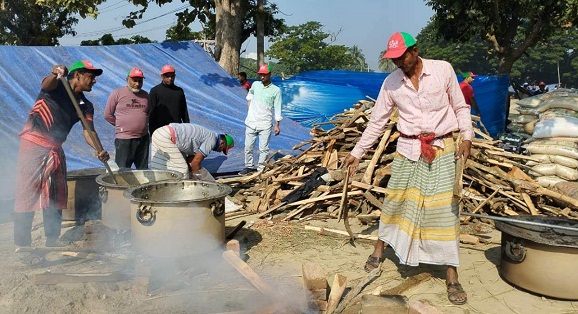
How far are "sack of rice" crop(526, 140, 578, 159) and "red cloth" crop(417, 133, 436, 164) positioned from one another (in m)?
4.81

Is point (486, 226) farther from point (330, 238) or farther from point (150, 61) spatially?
point (150, 61)

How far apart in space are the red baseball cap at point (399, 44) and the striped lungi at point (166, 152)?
3009mm

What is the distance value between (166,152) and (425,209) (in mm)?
3190

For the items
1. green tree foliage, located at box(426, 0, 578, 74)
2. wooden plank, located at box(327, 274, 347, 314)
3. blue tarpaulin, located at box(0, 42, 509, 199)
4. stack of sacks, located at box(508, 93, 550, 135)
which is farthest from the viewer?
green tree foliage, located at box(426, 0, 578, 74)

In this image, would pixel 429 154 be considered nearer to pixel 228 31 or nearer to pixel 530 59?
pixel 228 31

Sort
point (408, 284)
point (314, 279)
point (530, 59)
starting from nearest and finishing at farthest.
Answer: point (314, 279), point (408, 284), point (530, 59)

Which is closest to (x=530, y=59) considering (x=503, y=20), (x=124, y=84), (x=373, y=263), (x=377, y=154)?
(x=503, y=20)

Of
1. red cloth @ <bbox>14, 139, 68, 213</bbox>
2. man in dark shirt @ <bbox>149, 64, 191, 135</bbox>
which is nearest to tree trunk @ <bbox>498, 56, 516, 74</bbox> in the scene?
man in dark shirt @ <bbox>149, 64, 191, 135</bbox>

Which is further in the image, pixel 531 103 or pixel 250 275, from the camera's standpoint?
pixel 531 103

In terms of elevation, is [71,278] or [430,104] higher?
[430,104]

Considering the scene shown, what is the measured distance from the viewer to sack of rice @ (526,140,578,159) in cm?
745

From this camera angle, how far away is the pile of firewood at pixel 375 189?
611 cm

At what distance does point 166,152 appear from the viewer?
225 inches

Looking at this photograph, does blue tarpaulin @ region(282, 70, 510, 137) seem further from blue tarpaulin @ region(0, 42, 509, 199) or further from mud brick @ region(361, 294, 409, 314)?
mud brick @ region(361, 294, 409, 314)
